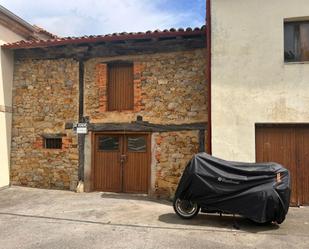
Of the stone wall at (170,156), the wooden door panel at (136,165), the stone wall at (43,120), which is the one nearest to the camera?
the stone wall at (170,156)

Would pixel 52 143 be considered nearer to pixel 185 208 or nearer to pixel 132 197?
pixel 132 197

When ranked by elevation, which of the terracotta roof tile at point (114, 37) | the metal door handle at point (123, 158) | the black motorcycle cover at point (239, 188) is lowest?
the black motorcycle cover at point (239, 188)

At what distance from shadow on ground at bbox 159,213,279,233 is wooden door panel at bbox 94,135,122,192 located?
3.12 meters

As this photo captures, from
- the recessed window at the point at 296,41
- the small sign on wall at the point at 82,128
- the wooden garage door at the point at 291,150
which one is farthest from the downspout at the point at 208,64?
the small sign on wall at the point at 82,128

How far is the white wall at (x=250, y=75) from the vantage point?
9109mm

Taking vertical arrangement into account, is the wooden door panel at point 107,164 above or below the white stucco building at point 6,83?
Answer: below

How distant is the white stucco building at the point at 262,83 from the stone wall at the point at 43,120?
469 centimetres

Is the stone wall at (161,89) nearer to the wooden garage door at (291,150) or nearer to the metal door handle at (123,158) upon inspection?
the metal door handle at (123,158)

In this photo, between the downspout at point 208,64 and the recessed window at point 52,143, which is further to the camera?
the recessed window at point 52,143

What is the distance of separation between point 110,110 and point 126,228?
4.76m

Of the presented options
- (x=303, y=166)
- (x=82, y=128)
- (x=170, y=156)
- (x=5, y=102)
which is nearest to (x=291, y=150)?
(x=303, y=166)

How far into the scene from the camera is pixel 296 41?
30.9 feet

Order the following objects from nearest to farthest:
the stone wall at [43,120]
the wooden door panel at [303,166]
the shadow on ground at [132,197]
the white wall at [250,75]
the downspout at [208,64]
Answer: the white wall at [250,75], the wooden door panel at [303,166], the downspout at [208,64], the shadow on ground at [132,197], the stone wall at [43,120]

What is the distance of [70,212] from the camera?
28.6ft
